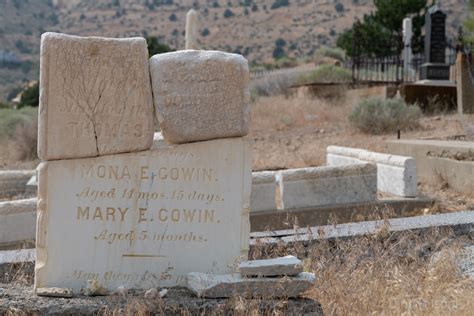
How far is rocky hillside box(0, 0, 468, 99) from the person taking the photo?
196 feet

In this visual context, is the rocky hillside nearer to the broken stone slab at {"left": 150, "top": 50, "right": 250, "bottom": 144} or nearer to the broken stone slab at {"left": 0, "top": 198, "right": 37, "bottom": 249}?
the broken stone slab at {"left": 0, "top": 198, "right": 37, "bottom": 249}

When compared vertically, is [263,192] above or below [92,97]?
below

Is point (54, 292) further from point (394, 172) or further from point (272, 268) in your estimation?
point (394, 172)

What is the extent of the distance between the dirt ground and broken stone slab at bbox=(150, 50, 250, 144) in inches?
197

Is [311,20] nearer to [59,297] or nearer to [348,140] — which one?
[348,140]

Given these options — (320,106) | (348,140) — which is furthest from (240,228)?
(320,106)

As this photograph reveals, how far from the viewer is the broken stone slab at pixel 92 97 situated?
445cm

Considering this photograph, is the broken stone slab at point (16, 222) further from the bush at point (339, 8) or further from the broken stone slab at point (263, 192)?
the bush at point (339, 8)

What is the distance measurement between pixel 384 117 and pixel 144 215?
12.6 meters

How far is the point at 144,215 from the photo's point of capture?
457 cm

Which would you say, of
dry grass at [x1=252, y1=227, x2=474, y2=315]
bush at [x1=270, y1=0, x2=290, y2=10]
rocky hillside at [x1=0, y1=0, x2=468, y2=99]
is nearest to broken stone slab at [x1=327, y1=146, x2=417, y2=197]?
dry grass at [x1=252, y1=227, x2=474, y2=315]

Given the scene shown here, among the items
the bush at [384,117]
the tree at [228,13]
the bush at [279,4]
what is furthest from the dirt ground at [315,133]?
the bush at [279,4]

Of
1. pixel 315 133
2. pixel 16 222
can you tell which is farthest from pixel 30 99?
pixel 16 222

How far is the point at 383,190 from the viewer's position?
32.2 ft
